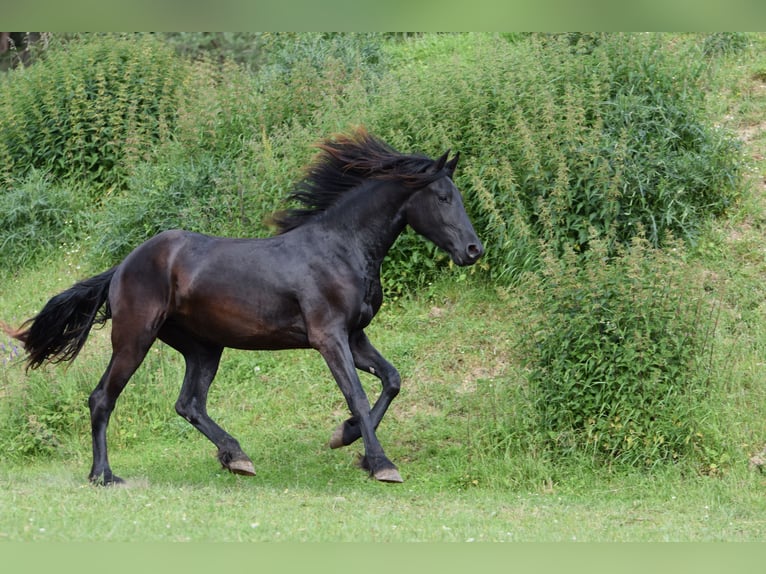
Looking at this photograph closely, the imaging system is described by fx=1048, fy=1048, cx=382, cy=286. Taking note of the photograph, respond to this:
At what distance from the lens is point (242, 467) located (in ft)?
25.0

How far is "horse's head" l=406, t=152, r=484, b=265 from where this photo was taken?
7.48 metres

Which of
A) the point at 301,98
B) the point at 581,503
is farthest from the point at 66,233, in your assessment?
the point at 581,503

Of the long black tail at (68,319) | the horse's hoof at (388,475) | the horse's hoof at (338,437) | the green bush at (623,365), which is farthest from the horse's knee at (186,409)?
the green bush at (623,365)

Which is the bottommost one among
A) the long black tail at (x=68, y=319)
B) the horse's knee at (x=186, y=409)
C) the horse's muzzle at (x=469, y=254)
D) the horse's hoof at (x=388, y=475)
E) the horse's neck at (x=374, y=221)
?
the horse's hoof at (x=388, y=475)

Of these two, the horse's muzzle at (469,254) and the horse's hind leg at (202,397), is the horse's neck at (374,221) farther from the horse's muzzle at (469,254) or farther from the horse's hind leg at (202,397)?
the horse's hind leg at (202,397)

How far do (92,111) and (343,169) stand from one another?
7072mm

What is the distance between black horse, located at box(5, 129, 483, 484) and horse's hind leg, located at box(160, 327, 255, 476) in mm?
12

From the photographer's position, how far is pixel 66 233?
13.4m

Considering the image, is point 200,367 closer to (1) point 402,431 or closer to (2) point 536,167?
(1) point 402,431

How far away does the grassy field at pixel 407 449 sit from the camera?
6.36 m

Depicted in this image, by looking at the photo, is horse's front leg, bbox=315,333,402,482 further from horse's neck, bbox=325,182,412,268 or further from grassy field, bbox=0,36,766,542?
horse's neck, bbox=325,182,412,268

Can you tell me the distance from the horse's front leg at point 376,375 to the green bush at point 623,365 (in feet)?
4.71

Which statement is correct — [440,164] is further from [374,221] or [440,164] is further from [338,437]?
[338,437]

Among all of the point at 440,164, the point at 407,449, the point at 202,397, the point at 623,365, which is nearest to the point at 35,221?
the point at 202,397
